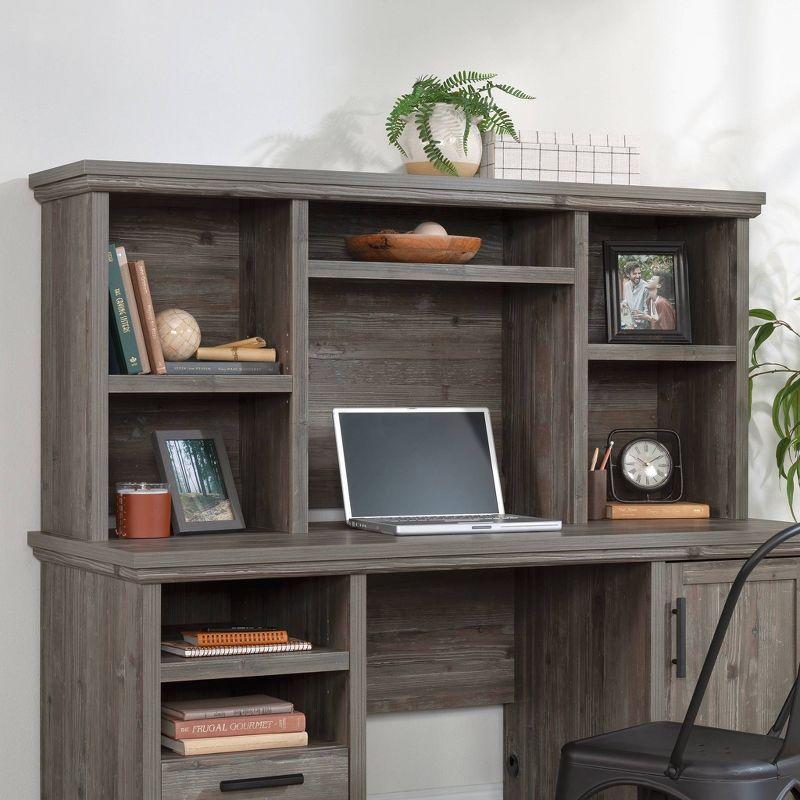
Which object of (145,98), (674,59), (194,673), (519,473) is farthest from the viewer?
(674,59)

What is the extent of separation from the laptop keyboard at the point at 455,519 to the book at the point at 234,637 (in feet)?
1.30

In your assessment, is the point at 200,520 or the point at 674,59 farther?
the point at 674,59

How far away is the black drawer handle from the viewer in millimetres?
2422

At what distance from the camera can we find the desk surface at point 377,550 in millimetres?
2412

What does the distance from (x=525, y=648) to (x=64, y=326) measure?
1449 millimetres

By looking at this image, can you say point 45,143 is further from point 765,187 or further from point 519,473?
point 765,187

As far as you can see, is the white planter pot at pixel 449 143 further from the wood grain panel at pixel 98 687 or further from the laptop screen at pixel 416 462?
the wood grain panel at pixel 98 687

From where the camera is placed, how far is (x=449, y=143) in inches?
116

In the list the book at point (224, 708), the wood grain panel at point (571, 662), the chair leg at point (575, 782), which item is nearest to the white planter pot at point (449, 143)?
the wood grain panel at point (571, 662)

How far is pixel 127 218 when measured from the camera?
295 cm

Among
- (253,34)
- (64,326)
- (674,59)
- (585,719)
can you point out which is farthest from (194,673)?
(674,59)

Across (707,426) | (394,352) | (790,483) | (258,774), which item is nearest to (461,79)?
(394,352)

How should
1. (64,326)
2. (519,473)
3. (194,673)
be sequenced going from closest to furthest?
(194,673)
(64,326)
(519,473)

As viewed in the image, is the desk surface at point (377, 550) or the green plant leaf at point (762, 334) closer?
the desk surface at point (377, 550)
